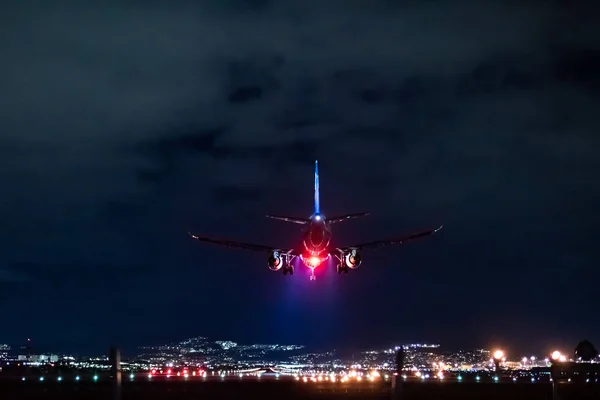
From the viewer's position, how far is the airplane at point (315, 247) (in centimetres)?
6050

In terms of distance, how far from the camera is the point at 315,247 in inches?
2448

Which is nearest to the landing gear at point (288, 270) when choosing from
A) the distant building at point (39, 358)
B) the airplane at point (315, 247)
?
the airplane at point (315, 247)

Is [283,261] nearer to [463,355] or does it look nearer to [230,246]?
[230,246]

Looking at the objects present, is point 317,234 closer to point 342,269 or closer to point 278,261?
point 342,269

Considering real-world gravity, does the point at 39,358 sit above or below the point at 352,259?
below

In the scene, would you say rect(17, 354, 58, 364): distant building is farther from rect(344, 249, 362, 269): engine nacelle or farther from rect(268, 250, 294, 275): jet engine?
rect(344, 249, 362, 269): engine nacelle

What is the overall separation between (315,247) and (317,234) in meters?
2.19

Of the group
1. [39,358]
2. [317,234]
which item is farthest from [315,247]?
[39,358]

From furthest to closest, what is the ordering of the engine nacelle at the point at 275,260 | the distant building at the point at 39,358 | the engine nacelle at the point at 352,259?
the distant building at the point at 39,358 → the engine nacelle at the point at 275,260 → the engine nacelle at the point at 352,259

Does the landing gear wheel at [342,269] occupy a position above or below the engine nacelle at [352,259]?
below

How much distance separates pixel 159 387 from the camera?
4209cm

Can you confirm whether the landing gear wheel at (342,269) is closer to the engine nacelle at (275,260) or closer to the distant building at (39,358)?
the engine nacelle at (275,260)

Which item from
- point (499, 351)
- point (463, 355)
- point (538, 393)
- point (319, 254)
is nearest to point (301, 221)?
point (319, 254)

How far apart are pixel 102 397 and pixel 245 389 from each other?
8.84 metres
